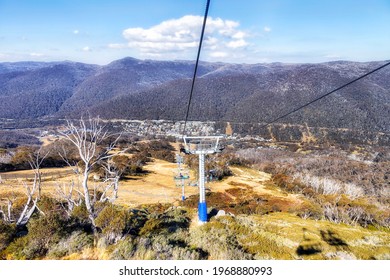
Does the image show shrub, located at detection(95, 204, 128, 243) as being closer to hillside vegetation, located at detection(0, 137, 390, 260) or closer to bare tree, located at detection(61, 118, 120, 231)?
hillside vegetation, located at detection(0, 137, 390, 260)

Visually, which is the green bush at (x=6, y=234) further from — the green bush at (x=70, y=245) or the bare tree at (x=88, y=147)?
the bare tree at (x=88, y=147)

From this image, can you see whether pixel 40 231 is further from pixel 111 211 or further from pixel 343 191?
pixel 343 191

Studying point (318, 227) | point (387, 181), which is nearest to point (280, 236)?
point (318, 227)

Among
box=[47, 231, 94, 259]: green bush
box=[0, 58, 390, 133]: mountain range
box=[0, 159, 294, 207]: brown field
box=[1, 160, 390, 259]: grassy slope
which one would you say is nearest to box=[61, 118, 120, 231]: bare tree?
box=[47, 231, 94, 259]: green bush

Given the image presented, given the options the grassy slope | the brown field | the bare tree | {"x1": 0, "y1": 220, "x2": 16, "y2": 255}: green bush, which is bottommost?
the brown field

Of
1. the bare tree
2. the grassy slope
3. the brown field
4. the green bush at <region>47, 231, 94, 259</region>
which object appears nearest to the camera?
the green bush at <region>47, 231, 94, 259</region>

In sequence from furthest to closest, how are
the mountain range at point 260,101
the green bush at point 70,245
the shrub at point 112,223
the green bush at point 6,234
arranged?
the mountain range at point 260,101
the shrub at point 112,223
the green bush at point 6,234
the green bush at point 70,245

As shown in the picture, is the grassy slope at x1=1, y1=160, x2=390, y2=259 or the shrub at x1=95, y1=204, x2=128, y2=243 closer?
the shrub at x1=95, y1=204, x2=128, y2=243

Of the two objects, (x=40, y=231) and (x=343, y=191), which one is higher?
(x=40, y=231)

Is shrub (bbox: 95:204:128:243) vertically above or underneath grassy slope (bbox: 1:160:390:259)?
above

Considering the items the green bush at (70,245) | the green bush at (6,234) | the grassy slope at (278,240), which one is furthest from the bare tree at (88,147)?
the green bush at (6,234)

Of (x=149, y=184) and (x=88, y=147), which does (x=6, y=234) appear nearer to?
(x=88, y=147)
